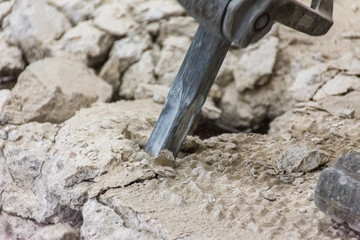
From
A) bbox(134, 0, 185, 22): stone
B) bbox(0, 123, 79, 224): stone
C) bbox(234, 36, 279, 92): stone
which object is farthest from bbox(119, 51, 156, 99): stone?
bbox(0, 123, 79, 224): stone

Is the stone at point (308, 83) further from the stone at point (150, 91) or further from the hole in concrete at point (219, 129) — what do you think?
the stone at point (150, 91)

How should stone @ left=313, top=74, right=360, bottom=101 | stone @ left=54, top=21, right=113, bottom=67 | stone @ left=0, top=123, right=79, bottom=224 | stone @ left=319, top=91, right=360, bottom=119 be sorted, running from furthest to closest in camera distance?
stone @ left=54, top=21, right=113, bottom=67 < stone @ left=313, top=74, right=360, bottom=101 < stone @ left=319, top=91, right=360, bottom=119 < stone @ left=0, top=123, right=79, bottom=224

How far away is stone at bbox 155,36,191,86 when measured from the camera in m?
2.79

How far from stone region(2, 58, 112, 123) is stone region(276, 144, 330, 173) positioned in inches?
45.4

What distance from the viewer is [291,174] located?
187 cm

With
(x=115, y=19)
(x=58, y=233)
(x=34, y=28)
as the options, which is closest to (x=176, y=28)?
(x=115, y=19)

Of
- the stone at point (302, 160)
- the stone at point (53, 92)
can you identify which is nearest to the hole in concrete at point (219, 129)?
the stone at point (53, 92)

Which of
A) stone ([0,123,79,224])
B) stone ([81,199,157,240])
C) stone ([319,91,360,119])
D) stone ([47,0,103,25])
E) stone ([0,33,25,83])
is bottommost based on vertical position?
stone ([0,123,79,224])

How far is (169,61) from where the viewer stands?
9.18ft

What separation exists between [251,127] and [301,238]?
1.34 m

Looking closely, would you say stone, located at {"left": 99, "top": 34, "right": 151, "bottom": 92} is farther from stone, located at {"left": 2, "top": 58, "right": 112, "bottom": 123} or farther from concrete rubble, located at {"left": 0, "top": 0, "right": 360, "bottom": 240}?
stone, located at {"left": 2, "top": 58, "right": 112, "bottom": 123}

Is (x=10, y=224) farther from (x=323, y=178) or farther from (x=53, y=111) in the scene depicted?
(x=323, y=178)

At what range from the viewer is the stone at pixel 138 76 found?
9.11 feet

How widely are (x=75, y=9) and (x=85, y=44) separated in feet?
Answer: 0.95
